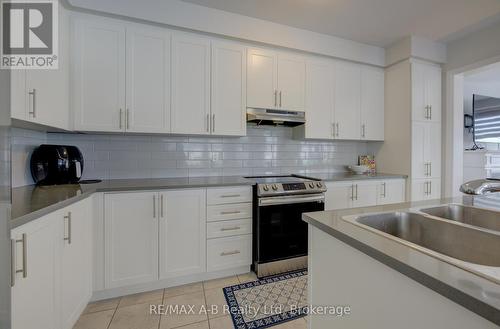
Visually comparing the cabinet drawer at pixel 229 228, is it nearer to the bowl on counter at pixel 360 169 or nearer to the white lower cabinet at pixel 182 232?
the white lower cabinet at pixel 182 232

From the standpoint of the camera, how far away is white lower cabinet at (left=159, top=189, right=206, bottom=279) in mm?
1966

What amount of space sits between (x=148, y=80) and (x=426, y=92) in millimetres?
3278

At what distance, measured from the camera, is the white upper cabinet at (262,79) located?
8.28ft

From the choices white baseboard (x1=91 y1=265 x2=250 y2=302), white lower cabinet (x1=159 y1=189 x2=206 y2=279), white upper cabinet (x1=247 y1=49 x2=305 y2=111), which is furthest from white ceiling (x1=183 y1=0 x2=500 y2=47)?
white baseboard (x1=91 y1=265 x2=250 y2=302)

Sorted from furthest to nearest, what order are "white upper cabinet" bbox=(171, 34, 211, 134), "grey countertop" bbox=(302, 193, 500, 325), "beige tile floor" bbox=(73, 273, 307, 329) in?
1. "white upper cabinet" bbox=(171, 34, 211, 134)
2. "beige tile floor" bbox=(73, 273, 307, 329)
3. "grey countertop" bbox=(302, 193, 500, 325)

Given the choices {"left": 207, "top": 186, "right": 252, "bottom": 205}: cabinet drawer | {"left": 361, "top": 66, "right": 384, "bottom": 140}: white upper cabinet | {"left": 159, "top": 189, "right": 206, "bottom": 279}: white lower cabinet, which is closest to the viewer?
{"left": 159, "top": 189, "right": 206, "bottom": 279}: white lower cabinet

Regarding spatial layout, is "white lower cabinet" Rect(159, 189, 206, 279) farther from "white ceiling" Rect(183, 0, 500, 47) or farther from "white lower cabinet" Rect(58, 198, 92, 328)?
"white ceiling" Rect(183, 0, 500, 47)

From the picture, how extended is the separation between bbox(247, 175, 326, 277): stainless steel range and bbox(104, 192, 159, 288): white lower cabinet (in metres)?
0.91

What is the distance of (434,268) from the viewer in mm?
558

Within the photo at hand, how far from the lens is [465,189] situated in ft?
3.65

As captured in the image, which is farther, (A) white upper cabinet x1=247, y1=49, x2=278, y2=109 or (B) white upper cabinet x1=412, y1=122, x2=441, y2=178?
(B) white upper cabinet x1=412, y1=122, x2=441, y2=178

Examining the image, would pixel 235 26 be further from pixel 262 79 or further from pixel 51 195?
pixel 51 195

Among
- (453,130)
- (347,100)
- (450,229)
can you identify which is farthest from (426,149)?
(450,229)

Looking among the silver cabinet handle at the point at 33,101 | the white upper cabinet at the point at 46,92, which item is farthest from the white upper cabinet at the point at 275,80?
the silver cabinet handle at the point at 33,101
